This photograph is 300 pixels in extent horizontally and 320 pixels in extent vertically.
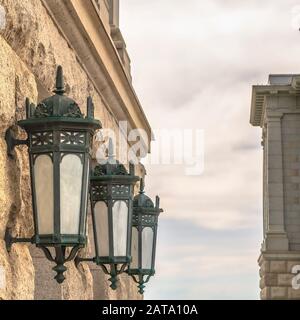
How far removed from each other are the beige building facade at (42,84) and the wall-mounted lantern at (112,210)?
0.49 meters

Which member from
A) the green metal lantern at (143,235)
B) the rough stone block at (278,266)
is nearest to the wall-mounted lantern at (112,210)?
the green metal lantern at (143,235)

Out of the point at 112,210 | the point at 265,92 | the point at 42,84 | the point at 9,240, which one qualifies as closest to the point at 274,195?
the point at 265,92

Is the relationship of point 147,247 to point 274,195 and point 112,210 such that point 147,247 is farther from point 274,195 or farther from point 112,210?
point 274,195

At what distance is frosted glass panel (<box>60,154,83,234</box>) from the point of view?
526 centimetres

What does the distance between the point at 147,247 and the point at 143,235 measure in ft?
0.44

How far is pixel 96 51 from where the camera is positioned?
806 cm

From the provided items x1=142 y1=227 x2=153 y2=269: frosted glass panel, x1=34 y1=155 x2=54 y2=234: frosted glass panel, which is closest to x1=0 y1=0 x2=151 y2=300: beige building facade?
x1=34 y1=155 x2=54 y2=234: frosted glass panel

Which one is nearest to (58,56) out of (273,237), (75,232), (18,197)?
(18,197)

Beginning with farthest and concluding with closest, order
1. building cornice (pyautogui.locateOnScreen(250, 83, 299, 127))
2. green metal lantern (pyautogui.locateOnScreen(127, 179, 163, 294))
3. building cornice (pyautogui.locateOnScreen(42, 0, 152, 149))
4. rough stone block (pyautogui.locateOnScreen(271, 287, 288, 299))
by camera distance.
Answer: building cornice (pyautogui.locateOnScreen(250, 83, 299, 127))
rough stone block (pyautogui.locateOnScreen(271, 287, 288, 299))
green metal lantern (pyautogui.locateOnScreen(127, 179, 163, 294))
building cornice (pyautogui.locateOnScreen(42, 0, 152, 149))

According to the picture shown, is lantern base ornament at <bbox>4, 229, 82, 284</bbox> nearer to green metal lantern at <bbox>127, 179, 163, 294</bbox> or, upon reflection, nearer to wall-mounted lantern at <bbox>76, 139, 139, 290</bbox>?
wall-mounted lantern at <bbox>76, 139, 139, 290</bbox>

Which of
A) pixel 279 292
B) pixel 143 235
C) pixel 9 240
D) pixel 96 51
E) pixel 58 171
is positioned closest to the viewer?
pixel 58 171

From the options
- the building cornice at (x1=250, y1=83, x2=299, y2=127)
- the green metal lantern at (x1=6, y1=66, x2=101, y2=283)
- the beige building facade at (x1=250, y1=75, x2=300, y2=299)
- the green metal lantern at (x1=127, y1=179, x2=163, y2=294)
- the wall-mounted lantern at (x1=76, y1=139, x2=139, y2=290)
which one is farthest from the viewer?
the building cornice at (x1=250, y1=83, x2=299, y2=127)

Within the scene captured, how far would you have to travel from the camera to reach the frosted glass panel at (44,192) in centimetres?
525

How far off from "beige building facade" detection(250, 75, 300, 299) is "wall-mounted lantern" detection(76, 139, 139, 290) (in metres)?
29.4
